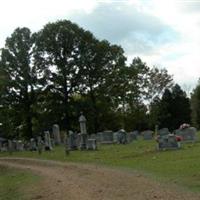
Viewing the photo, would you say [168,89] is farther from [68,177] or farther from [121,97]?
[68,177]

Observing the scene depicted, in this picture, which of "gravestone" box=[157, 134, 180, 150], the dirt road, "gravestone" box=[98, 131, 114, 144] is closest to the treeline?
"gravestone" box=[98, 131, 114, 144]

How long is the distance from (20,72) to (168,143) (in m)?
42.7

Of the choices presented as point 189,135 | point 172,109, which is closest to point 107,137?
point 189,135

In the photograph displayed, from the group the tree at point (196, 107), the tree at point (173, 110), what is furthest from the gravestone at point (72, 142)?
the tree at point (173, 110)

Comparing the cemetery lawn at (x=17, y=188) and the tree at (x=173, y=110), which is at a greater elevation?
the tree at (x=173, y=110)

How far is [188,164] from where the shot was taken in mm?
21594

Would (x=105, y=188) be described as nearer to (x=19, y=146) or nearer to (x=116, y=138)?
(x=116, y=138)

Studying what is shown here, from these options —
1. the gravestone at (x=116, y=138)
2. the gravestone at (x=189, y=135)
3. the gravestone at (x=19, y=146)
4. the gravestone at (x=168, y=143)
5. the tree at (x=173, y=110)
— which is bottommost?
the gravestone at (x=168, y=143)

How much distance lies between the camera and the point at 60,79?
71.6 m

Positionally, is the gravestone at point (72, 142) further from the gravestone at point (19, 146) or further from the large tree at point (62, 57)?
the large tree at point (62, 57)

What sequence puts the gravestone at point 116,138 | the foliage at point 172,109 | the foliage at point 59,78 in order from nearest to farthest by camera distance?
the gravestone at point 116,138 → the foliage at point 59,78 → the foliage at point 172,109

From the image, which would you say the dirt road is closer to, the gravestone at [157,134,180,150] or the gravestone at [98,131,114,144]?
the gravestone at [157,134,180,150]

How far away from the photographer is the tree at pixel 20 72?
236 feet

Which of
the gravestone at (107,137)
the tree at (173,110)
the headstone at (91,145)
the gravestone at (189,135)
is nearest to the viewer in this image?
the gravestone at (189,135)
